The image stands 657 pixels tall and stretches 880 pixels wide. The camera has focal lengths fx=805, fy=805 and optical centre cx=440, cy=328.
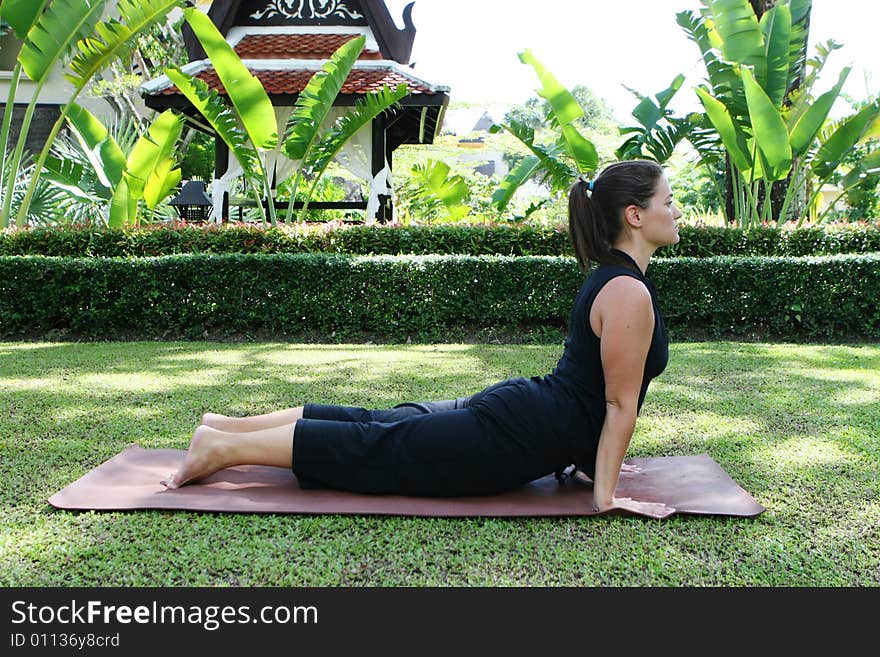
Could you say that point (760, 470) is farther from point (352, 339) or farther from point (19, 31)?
point (19, 31)

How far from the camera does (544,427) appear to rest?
336 centimetres

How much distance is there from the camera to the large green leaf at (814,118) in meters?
8.95

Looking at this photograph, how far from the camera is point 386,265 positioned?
8758 mm

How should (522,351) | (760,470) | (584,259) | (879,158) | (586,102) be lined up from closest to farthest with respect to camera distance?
(584,259)
(760,470)
(522,351)
(879,158)
(586,102)

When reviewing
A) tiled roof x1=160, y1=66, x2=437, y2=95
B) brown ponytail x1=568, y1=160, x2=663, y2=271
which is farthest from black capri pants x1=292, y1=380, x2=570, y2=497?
tiled roof x1=160, y1=66, x2=437, y2=95

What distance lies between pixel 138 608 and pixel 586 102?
211 feet

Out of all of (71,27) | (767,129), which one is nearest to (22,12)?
(71,27)

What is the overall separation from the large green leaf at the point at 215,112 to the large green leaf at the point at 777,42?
5696 millimetres

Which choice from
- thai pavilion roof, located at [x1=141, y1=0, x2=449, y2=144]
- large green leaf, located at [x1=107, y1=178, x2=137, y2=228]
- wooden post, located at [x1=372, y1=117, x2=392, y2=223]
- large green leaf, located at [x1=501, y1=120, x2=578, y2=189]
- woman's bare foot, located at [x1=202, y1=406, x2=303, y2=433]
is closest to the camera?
woman's bare foot, located at [x1=202, y1=406, x2=303, y2=433]

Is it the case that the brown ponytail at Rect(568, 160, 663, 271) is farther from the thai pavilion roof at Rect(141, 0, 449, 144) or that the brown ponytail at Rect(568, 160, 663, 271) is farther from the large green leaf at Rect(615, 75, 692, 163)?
the thai pavilion roof at Rect(141, 0, 449, 144)

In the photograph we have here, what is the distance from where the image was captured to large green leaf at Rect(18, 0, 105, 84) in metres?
8.48

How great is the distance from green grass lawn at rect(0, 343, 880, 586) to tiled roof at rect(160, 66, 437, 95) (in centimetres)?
524

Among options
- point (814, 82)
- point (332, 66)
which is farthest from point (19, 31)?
point (814, 82)

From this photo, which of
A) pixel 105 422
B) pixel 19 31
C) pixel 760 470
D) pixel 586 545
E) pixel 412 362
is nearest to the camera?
Result: pixel 586 545
